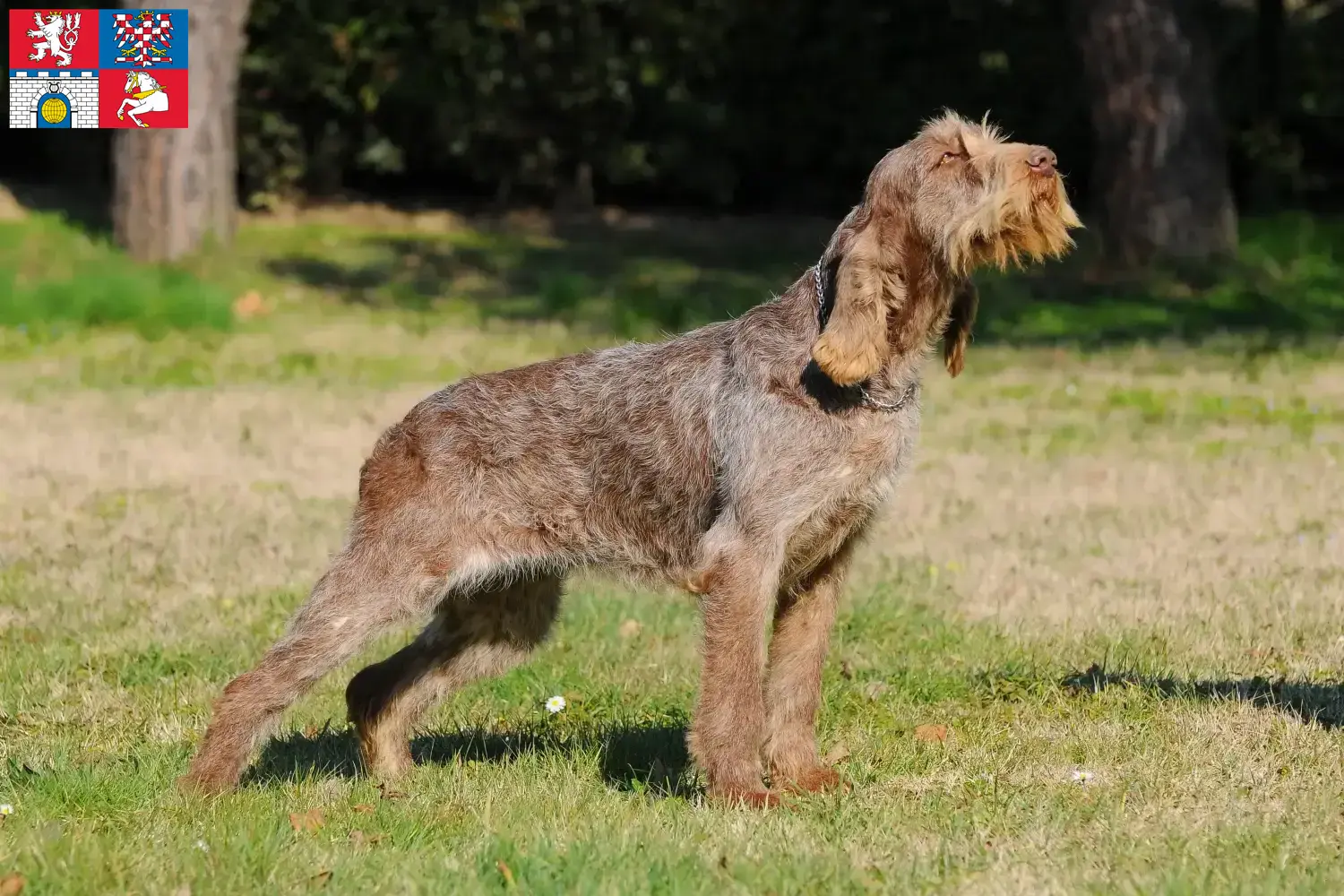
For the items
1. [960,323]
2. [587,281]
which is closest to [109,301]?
[587,281]

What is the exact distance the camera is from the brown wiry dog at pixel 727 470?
5164 mm

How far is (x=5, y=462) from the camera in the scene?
→ 11000 millimetres

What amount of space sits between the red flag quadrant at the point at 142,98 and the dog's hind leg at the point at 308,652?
10.6m

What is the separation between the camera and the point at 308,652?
5.43 meters

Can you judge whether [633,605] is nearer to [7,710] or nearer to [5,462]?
[7,710]

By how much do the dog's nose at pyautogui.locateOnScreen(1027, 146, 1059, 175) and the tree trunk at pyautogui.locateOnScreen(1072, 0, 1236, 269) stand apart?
13.2 m

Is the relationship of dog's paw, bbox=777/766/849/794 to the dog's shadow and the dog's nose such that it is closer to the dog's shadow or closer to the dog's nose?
the dog's shadow

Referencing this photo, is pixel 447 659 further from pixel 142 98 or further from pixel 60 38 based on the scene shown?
pixel 142 98

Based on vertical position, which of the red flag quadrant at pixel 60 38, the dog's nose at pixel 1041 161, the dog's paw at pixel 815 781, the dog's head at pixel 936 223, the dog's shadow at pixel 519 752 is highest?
the red flag quadrant at pixel 60 38

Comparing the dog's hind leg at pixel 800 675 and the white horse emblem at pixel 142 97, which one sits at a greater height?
the white horse emblem at pixel 142 97

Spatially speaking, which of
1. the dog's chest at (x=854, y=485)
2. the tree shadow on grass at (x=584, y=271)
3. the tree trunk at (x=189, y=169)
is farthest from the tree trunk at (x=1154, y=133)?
Answer: the dog's chest at (x=854, y=485)

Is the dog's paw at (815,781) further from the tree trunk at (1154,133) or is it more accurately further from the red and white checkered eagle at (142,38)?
the tree trunk at (1154,133)

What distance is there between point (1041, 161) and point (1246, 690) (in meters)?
2.24

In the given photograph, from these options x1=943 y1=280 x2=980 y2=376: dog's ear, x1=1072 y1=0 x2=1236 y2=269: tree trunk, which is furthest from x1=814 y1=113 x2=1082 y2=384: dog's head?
x1=1072 y1=0 x2=1236 y2=269: tree trunk
